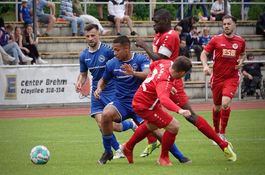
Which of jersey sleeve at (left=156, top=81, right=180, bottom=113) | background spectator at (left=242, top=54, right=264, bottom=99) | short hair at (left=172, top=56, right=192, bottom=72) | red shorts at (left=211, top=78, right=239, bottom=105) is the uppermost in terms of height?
short hair at (left=172, top=56, right=192, bottom=72)

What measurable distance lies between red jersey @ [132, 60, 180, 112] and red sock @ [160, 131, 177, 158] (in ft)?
1.60

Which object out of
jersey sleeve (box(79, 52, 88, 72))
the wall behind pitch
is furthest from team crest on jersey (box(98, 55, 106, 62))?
the wall behind pitch

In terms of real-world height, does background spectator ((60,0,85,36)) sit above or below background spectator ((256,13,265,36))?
above

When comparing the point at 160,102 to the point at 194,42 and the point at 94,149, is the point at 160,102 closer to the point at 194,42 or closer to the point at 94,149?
the point at 94,149

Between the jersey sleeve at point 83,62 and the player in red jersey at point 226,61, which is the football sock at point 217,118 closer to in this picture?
the player in red jersey at point 226,61

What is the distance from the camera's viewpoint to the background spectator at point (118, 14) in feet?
102

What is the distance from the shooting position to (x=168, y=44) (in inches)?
567

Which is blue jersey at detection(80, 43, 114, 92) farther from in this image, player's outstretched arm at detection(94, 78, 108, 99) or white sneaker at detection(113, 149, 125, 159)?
white sneaker at detection(113, 149, 125, 159)

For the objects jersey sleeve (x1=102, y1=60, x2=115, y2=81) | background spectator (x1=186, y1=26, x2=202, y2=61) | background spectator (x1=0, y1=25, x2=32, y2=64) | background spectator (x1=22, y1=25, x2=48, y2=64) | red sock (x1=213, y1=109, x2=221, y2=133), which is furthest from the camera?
background spectator (x1=186, y1=26, x2=202, y2=61)

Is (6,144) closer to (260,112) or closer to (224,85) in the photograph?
(224,85)

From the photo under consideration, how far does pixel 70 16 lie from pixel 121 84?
669 inches

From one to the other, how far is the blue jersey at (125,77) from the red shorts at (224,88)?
302 centimetres

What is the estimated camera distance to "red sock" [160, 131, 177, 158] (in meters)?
12.9

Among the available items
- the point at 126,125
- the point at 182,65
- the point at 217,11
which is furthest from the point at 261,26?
the point at 182,65
